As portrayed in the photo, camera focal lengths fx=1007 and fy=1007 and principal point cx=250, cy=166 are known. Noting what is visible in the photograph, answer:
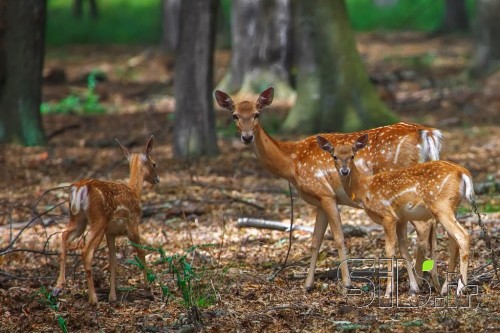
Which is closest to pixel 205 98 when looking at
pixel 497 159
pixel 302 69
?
pixel 302 69

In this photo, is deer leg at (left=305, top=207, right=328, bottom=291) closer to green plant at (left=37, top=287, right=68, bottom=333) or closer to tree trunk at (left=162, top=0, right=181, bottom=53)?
green plant at (left=37, top=287, right=68, bottom=333)

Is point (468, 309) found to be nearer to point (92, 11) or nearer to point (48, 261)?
point (48, 261)

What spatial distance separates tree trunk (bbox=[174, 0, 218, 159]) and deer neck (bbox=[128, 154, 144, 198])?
5974mm

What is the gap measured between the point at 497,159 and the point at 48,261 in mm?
7176

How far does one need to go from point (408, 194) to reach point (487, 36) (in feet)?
53.4

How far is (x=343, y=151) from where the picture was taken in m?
8.13

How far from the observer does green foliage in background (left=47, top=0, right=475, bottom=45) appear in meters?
41.8

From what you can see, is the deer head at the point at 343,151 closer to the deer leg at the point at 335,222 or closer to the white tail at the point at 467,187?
the deer leg at the point at 335,222

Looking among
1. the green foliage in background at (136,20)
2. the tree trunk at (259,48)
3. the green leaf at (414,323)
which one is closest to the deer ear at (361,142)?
the green leaf at (414,323)

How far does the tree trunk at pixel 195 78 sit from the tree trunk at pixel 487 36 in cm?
986

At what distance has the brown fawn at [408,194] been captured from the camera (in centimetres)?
753

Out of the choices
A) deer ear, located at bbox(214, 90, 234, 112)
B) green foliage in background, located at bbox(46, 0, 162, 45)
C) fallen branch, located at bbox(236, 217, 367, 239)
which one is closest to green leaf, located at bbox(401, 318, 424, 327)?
deer ear, located at bbox(214, 90, 234, 112)

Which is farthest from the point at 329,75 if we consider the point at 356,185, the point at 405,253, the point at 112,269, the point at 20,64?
the point at 112,269

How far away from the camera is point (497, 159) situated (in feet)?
47.5
